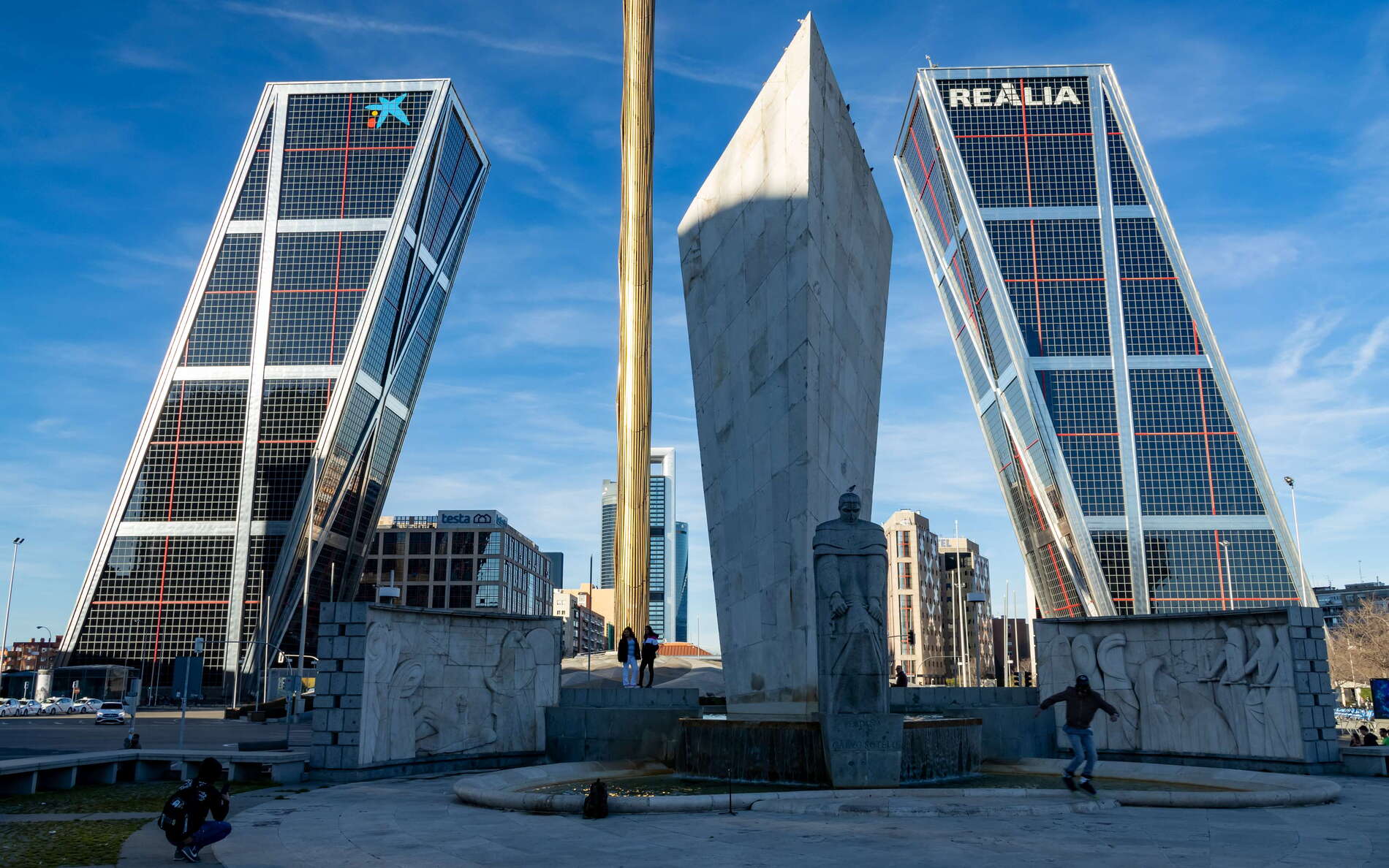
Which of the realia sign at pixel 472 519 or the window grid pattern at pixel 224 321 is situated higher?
the window grid pattern at pixel 224 321

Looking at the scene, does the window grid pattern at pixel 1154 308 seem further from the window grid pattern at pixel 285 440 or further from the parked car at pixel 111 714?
the parked car at pixel 111 714

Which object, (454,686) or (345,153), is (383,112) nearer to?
(345,153)

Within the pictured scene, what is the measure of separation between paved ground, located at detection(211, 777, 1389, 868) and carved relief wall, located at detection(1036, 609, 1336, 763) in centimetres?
404

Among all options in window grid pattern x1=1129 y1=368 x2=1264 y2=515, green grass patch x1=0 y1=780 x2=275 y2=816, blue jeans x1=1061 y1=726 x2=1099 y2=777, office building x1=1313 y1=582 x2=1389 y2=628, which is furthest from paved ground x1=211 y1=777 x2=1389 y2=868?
office building x1=1313 y1=582 x2=1389 y2=628

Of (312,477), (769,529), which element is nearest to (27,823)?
(769,529)

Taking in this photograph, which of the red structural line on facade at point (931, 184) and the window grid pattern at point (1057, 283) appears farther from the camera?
the red structural line on facade at point (931, 184)

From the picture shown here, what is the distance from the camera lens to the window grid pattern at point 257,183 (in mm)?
86812

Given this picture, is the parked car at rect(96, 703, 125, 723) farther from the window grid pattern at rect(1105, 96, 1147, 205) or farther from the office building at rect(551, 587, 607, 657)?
Result: the office building at rect(551, 587, 607, 657)

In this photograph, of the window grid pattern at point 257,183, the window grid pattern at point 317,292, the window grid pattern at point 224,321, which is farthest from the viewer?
the window grid pattern at point 257,183

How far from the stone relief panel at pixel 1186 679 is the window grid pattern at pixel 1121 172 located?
7970 cm

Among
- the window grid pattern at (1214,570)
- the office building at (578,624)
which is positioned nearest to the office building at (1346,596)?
the window grid pattern at (1214,570)

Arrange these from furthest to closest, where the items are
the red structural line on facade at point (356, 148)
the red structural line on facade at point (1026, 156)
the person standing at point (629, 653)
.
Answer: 1. the red structural line on facade at point (1026, 156)
2. the red structural line on facade at point (356, 148)
3. the person standing at point (629, 653)

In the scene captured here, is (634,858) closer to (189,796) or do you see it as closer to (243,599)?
(189,796)

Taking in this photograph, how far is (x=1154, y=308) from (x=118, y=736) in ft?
266
